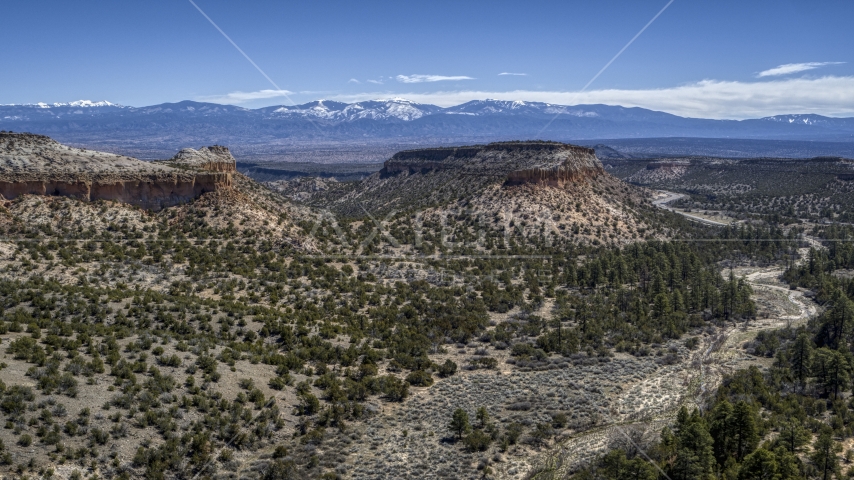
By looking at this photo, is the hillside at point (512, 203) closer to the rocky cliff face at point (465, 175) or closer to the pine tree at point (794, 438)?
the rocky cliff face at point (465, 175)

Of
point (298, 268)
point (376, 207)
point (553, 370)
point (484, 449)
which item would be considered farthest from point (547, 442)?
point (376, 207)

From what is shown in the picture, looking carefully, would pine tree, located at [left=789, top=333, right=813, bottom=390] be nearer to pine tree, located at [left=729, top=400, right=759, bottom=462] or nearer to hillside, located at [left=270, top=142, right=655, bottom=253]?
pine tree, located at [left=729, top=400, right=759, bottom=462]

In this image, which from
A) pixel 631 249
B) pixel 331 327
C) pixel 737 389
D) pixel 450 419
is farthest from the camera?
pixel 631 249

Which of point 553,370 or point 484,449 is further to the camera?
point 553,370

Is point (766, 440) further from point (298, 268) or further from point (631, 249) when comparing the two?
point (631, 249)

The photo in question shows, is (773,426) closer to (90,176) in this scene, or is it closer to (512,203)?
(90,176)

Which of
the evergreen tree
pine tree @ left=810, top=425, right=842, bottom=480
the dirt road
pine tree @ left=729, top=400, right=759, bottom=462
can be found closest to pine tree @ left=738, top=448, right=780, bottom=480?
pine tree @ left=810, top=425, right=842, bottom=480
